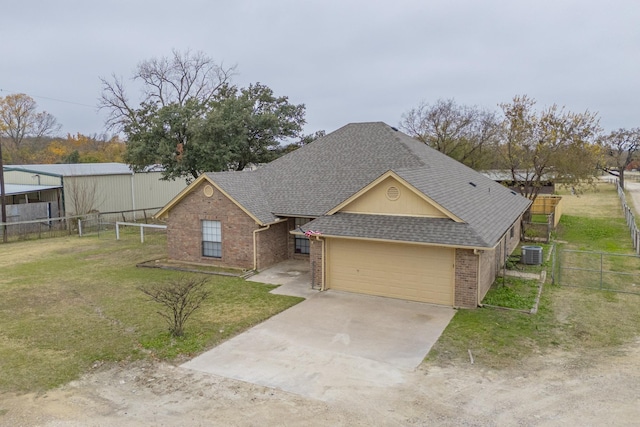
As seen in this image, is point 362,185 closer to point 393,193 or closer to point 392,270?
point 393,193

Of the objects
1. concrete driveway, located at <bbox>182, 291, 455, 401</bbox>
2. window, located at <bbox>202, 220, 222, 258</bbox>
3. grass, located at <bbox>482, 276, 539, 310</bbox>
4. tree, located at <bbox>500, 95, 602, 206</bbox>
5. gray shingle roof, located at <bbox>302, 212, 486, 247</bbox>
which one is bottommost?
concrete driveway, located at <bbox>182, 291, 455, 401</bbox>

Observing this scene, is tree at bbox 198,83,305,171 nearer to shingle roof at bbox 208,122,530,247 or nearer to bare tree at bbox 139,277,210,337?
shingle roof at bbox 208,122,530,247

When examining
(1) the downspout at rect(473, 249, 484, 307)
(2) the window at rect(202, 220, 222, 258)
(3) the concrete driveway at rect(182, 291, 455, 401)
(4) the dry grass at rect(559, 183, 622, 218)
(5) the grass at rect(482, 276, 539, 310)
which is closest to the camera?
(3) the concrete driveway at rect(182, 291, 455, 401)

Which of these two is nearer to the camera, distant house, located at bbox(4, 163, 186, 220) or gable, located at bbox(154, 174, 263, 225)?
gable, located at bbox(154, 174, 263, 225)

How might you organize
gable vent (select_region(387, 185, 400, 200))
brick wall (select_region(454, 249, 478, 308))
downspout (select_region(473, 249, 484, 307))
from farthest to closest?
1. gable vent (select_region(387, 185, 400, 200))
2. brick wall (select_region(454, 249, 478, 308))
3. downspout (select_region(473, 249, 484, 307))

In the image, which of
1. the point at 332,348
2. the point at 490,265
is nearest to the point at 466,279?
the point at 490,265

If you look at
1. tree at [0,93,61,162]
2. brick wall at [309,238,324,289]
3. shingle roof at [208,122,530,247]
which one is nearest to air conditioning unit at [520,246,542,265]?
shingle roof at [208,122,530,247]
